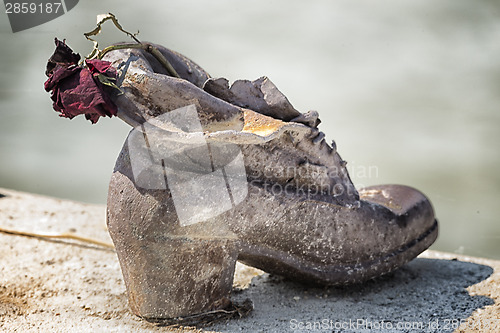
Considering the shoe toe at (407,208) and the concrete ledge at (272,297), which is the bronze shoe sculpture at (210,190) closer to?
the concrete ledge at (272,297)

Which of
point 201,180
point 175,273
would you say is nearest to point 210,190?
point 201,180

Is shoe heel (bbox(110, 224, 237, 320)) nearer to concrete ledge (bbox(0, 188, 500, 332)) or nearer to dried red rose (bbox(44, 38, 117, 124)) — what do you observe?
concrete ledge (bbox(0, 188, 500, 332))

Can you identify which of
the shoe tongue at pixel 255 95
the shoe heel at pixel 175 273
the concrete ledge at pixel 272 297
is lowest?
the concrete ledge at pixel 272 297

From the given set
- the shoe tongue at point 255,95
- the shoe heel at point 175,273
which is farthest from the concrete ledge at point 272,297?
the shoe tongue at point 255,95

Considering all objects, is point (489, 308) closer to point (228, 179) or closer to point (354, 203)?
point (354, 203)

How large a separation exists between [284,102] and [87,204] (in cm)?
157

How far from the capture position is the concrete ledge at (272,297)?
1.45 meters

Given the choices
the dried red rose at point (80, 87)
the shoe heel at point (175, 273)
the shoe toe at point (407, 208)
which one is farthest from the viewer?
the shoe toe at point (407, 208)

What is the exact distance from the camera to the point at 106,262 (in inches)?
77.0

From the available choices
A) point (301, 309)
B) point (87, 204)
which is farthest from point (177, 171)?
point (87, 204)

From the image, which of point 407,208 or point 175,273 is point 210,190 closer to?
point 175,273

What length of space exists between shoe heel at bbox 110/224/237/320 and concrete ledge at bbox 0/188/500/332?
2.1 inches

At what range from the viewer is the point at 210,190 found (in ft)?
4.56

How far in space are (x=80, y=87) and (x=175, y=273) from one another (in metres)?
0.48
